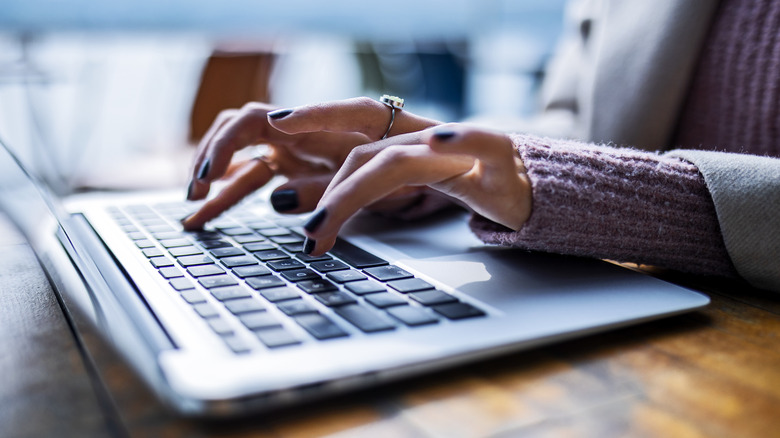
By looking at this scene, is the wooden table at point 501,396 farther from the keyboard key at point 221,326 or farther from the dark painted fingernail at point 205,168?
the dark painted fingernail at point 205,168

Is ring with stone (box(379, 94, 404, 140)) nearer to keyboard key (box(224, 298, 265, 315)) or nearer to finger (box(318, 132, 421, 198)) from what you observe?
finger (box(318, 132, 421, 198))

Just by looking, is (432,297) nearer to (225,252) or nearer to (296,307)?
(296,307)

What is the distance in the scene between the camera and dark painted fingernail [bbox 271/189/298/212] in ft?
1.68

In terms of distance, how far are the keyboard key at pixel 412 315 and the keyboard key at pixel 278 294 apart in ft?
0.18

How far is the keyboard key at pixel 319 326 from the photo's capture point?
282mm

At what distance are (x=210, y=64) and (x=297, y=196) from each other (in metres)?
1.57

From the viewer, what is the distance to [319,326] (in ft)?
0.96

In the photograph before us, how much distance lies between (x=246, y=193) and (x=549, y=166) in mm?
290

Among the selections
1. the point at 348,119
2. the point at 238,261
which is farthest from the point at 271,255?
the point at 348,119

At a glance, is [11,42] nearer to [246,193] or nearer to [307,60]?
[307,60]

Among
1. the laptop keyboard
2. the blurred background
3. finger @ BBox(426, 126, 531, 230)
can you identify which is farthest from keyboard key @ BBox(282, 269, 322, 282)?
the blurred background

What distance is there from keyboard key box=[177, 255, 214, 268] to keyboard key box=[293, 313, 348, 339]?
5.2 inches

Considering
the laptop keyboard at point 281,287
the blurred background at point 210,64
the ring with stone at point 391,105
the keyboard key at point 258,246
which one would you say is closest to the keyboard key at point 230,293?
the laptop keyboard at point 281,287

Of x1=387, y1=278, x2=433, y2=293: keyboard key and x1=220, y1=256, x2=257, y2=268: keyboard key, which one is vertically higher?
x1=387, y1=278, x2=433, y2=293: keyboard key
